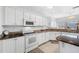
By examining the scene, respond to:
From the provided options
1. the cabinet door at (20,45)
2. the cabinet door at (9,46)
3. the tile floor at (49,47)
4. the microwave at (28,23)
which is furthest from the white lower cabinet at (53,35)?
the cabinet door at (9,46)

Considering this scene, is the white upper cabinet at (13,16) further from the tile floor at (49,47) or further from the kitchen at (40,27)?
the tile floor at (49,47)

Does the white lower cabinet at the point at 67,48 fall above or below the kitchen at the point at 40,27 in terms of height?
below

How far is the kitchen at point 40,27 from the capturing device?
2.06m

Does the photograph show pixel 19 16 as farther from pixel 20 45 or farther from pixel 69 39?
pixel 69 39

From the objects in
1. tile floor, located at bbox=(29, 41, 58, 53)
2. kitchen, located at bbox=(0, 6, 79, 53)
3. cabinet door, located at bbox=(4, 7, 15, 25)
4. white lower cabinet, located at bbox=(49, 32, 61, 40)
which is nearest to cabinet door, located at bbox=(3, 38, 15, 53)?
kitchen, located at bbox=(0, 6, 79, 53)

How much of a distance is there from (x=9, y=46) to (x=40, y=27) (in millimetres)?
746

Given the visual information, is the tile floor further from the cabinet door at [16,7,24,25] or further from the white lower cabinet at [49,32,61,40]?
the cabinet door at [16,7,24,25]

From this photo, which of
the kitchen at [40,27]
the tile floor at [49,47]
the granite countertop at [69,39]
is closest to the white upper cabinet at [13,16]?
the kitchen at [40,27]

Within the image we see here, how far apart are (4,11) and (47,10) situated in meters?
0.89

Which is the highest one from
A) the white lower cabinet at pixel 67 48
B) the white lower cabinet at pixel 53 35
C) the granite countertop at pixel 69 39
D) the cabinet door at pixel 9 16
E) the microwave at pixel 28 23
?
the cabinet door at pixel 9 16

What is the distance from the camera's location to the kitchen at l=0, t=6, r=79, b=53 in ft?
6.75

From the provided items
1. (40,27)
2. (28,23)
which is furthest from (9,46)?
(40,27)

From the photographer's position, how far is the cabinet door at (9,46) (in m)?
2.03
